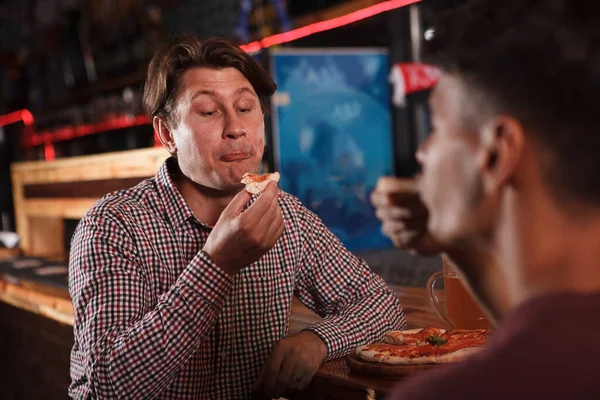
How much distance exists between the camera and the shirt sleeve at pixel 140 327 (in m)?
1.67

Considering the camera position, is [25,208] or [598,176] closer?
[598,176]

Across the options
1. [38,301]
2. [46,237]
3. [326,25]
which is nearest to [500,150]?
[38,301]

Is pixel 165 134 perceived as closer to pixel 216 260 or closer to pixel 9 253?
pixel 216 260

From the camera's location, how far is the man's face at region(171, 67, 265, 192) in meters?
2.01

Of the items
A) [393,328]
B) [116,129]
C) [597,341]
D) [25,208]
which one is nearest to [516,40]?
[597,341]

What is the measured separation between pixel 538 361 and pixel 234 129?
1.49 m

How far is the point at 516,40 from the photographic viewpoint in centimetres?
68

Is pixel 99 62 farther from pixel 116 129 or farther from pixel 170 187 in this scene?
pixel 170 187

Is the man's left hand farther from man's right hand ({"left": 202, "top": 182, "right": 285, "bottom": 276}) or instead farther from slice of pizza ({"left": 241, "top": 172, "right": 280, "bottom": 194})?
slice of pizza ({"left": 241, "top": 172, "right": 280, "bottom": 194})

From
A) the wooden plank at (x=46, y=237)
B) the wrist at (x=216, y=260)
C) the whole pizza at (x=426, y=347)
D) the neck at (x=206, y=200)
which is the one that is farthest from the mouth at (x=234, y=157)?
the wooden plank at (x=46, y=237)

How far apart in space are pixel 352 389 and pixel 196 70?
992 mm

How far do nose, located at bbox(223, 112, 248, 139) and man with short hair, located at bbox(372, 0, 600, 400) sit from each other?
4.20 ft

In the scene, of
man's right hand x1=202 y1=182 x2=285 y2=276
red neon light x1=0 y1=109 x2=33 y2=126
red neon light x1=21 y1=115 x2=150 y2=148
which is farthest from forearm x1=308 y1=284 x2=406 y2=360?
red neon light x1=0 y1=109 x2=33 y2=126

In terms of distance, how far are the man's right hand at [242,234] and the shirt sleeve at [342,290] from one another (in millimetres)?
314
